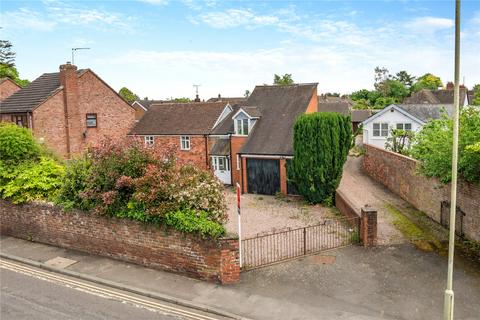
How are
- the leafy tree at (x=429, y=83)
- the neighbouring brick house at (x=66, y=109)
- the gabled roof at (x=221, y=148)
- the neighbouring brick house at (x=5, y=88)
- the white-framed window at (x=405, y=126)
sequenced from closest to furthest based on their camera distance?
the neighbouring brick house at (x=66, y=109)
the gabled roof at (x=221, y=148)
the white-framed window at (x=405, y=126)
the neighbouring brick house at (x=5, y=88)
the leafy tree at (x=429, y=83)

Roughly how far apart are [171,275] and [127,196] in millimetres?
2780

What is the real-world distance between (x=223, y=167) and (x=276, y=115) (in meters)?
5.12

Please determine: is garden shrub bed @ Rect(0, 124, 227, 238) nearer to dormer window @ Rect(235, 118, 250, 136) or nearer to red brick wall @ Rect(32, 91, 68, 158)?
red brick wall @ Rect(32, 91, 68, 158)

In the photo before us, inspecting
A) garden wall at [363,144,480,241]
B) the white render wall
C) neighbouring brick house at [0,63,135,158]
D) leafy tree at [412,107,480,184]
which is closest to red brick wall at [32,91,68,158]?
neighbouring brick house at [0,63,135,158]

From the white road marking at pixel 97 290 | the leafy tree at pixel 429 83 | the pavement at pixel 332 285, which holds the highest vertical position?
the leafy tree at pixel 429 83

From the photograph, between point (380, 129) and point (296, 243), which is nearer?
point (296, 243)

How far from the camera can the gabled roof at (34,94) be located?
28125mm

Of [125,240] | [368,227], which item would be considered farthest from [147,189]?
[368,227]

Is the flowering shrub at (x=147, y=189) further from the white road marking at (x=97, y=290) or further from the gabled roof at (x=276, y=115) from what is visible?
the gabled roof at (x=276, y=115)

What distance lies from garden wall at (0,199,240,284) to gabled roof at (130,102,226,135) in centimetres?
1550

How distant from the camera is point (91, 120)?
30.5m

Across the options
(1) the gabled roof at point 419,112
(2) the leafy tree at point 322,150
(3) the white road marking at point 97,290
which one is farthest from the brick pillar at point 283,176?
(3) the white road marking at point 97,290

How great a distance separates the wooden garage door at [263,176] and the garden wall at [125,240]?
42.8ft

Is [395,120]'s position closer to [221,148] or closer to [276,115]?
Result: [276,115]
